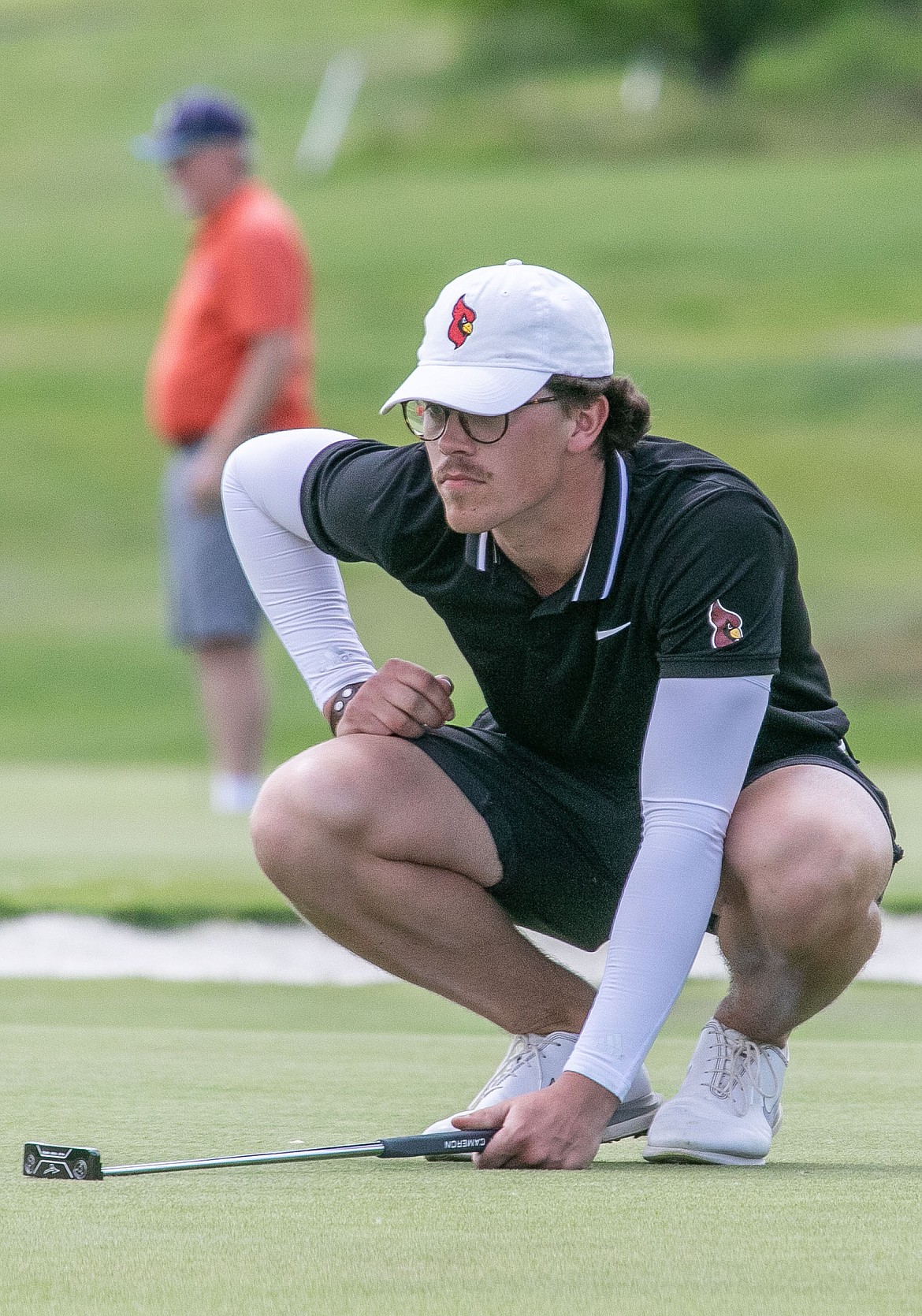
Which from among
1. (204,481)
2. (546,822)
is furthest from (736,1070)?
(204,481)

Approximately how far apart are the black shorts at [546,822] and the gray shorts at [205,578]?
140 inches

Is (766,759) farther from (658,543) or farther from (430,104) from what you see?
(430,104)

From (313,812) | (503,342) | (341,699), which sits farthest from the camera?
(341,699)

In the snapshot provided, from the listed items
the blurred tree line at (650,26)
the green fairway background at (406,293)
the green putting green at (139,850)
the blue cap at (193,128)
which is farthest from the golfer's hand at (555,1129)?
the blurred tree line at (650,26)

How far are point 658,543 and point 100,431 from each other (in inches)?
768

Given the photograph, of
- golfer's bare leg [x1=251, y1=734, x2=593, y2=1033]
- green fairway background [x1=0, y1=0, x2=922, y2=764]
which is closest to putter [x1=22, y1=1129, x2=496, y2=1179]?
golfer's bare leg [x1=251, y1=734, x2=593, y2=1033]

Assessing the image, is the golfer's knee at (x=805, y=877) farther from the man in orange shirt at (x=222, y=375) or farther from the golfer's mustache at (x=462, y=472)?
the man in orange shirt at (x=222, y=375)

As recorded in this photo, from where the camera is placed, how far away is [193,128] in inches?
265

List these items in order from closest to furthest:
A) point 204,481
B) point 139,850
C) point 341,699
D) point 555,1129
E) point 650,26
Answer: point 555,1129 → point 341,699 → point 139,850 → point 204,481 → point 650,26

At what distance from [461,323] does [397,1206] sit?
41.4 inches

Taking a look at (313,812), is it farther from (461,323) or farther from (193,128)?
(193,128)

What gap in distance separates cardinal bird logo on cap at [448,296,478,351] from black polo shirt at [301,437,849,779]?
0.28m

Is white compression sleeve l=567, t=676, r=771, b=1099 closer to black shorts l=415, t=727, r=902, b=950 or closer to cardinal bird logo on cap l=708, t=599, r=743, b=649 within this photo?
cardinal bird logo on cap l=708, t=599, r=743, b=649

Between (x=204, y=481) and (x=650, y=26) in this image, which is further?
(x=650, y=26)
